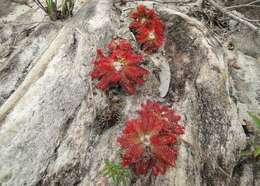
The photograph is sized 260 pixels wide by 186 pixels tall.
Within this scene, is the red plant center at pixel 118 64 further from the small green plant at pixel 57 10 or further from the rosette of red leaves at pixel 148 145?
the small green plant at pixel 57 10

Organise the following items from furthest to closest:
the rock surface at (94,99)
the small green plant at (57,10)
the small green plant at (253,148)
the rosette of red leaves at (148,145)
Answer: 1. the small green plant at (57,10)
2. the small green plant at (253,148)
3. the rock surface at (94,99)
4. the rosette of red leaves at (148,145)

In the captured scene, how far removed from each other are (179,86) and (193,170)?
0.97 meters

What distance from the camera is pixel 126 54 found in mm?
3320

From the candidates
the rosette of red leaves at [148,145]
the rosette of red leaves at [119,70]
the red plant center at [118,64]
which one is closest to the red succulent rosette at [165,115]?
the rosette of red leaves at [148,145]

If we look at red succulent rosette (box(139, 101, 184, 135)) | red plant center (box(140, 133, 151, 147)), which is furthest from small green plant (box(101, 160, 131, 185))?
red succulent rosette (box(139, 101, 184, 135))

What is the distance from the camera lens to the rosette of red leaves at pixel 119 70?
3.19 metres

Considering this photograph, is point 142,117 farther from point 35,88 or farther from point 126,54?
point 35,88

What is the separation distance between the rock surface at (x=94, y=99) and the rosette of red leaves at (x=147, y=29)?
13 cm

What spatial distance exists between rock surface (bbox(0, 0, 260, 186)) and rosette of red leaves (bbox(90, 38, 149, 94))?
0.13m

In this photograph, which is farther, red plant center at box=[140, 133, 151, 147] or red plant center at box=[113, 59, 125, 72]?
red plant center at box=[113, 59, 125, 72]

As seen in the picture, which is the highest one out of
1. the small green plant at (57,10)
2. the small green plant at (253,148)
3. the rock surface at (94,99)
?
the small green plant at (57,10)

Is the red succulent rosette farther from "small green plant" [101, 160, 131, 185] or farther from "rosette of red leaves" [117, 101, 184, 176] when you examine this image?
"small green plant" [101, 160, 131, 185]

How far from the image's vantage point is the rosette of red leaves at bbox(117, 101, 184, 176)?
266 centimetres

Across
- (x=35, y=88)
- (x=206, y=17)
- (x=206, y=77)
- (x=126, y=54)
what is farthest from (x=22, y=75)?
(x=206, y=17)
